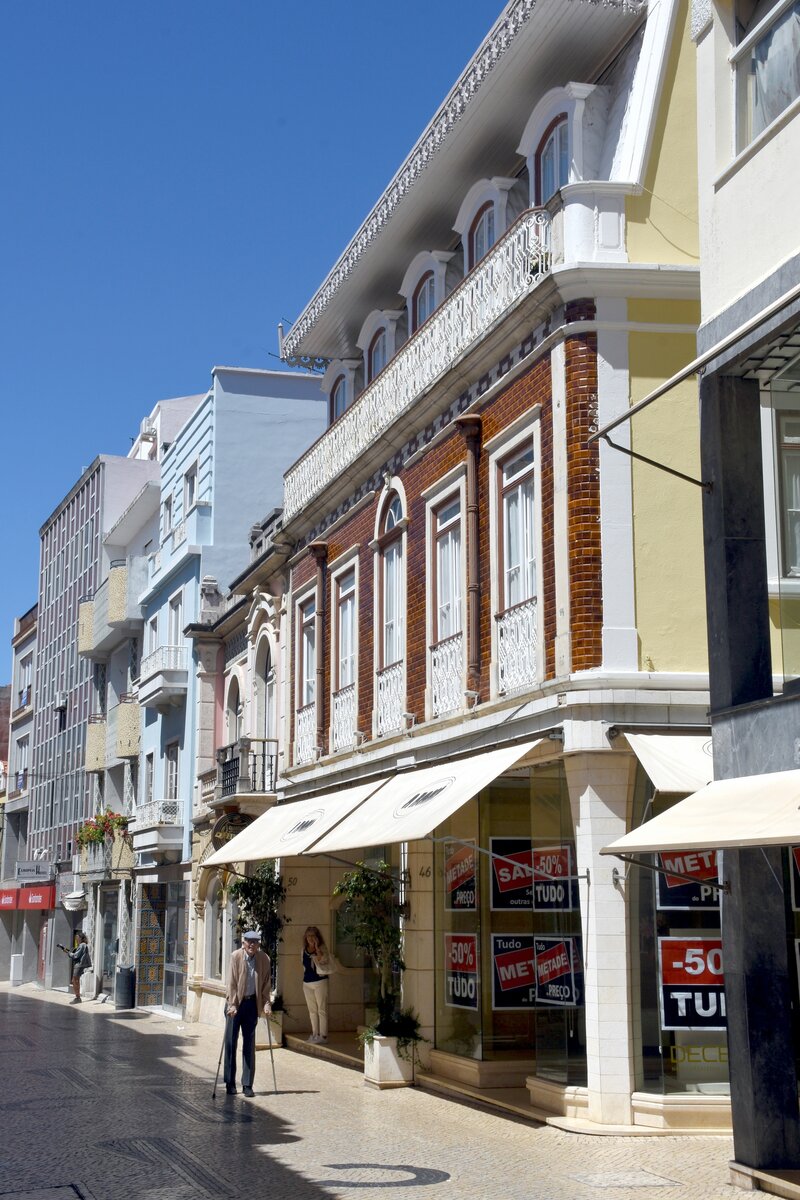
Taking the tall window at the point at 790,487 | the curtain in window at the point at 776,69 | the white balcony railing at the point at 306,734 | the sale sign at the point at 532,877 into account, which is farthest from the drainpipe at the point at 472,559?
the white balcony railing at the point at 306,734

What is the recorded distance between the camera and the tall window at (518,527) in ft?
48.5

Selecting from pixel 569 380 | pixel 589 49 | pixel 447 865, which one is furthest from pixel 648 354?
pixel 447 865

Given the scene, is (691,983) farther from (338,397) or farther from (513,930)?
(338,397)

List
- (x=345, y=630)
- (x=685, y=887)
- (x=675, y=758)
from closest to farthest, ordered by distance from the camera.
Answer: (x=675, y=758) → (x=685, y=887) → (x=345, y=630)

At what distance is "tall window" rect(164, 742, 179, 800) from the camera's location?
3481cm

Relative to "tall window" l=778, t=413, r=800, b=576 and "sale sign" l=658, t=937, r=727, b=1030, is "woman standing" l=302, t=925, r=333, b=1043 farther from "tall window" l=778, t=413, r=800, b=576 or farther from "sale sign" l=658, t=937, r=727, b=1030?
"tall window" l=778, t=413, r=800, b=576

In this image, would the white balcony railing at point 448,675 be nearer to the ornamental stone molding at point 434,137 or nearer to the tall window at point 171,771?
the ornamental stone molding at point 434,137

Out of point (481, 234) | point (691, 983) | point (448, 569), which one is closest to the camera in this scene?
point (691, 983)

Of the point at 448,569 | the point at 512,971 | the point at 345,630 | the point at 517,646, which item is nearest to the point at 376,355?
the point at 345,630

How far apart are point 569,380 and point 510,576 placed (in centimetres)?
236

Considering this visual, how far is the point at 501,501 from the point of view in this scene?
15531 mm

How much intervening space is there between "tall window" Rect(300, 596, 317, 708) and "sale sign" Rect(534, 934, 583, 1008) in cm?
903

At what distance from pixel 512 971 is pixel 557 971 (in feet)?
5.47

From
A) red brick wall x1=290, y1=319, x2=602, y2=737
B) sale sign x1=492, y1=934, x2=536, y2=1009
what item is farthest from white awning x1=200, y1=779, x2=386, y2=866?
sale sign x1=492, y1=934, x2=536, y2=1009
